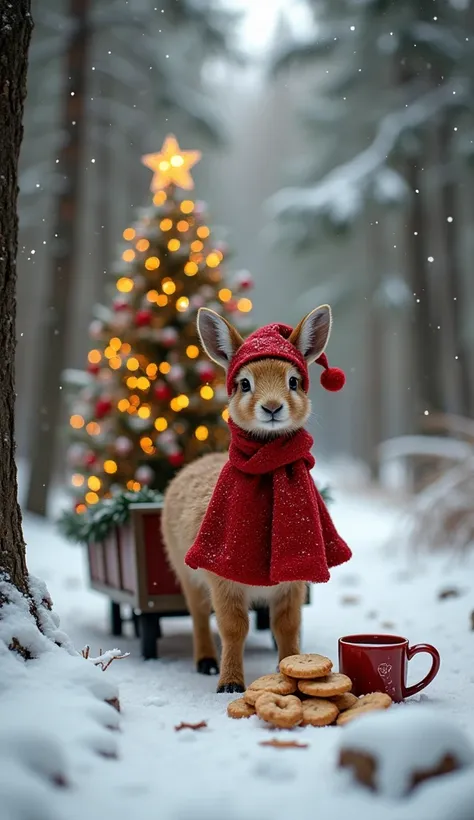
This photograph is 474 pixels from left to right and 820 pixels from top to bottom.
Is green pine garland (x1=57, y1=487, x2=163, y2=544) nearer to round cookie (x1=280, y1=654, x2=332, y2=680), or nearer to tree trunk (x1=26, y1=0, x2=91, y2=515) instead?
round cookie (x1=280, y1=654, x2=332, y2=680)

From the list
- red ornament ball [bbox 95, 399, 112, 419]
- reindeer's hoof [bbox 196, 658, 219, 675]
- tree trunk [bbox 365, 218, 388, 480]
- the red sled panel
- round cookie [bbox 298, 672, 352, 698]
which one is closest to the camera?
round cookie [bbox 298, 672, 352, 698]

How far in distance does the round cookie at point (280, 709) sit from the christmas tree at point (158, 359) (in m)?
2.67

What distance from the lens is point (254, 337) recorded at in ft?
12.3

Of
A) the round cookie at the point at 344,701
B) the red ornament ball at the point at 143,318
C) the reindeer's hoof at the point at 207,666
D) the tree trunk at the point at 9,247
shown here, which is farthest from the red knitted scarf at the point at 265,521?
the red ornament ball at the point at 143,318

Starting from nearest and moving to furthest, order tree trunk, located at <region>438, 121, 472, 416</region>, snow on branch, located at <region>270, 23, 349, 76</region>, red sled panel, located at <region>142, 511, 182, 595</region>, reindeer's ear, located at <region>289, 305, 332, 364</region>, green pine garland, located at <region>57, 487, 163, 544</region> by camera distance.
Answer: reindeer's ear, located at <region>289, 305, 332, 364</region> → red sled panel, located at <region>142, 511, 182, 595</region> → green pine garland, located at <region>57, 487, 163, 544</region> → snow on branch, located at <region>270, 23, 349, 76</region> → tree trunk, located at <region>438, 121, 472, 416</region>

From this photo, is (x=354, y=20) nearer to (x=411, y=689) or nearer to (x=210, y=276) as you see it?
(x=210, y=276)

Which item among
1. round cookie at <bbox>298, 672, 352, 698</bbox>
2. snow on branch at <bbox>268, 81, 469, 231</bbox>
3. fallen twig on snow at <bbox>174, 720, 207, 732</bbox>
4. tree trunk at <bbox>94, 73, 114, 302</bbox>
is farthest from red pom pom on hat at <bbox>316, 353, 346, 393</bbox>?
tree trunk at <bbox>94, 73, 114, 302</bbox>

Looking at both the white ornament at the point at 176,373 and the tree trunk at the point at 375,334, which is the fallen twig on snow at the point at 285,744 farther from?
the tree trunk at the point at 375,334

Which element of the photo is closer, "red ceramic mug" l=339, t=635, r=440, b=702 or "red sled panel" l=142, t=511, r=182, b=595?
"red ceramic mug" l=339, t=635, r=440, b=702

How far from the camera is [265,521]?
11.6ft

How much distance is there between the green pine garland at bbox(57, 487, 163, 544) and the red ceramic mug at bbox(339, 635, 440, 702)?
1994mm

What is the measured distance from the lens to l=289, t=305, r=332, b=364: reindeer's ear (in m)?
3.69

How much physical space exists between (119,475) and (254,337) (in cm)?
231

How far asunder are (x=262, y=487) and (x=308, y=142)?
557 inches
